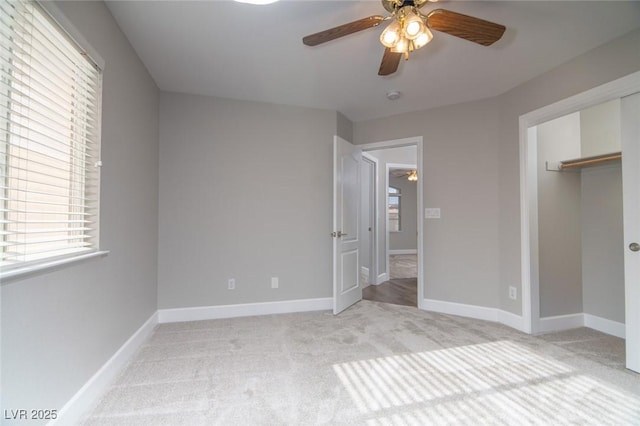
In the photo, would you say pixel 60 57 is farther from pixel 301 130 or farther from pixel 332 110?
pixel 332 110

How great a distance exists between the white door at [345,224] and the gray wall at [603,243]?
239 cm

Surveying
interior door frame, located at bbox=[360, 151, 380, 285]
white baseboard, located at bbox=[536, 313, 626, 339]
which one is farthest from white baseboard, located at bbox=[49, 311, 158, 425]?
white baseboard, located at bbox=[536, 313, 626, 339]

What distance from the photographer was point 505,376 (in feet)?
6.05

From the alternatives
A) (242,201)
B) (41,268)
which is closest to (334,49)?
(242,201)

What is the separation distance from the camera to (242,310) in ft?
9.92

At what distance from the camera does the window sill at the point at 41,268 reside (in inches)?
39.8

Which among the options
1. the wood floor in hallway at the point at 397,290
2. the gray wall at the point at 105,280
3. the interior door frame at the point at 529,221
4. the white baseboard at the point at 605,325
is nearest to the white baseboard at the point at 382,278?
the wood floor in hallway at the point at 397,290

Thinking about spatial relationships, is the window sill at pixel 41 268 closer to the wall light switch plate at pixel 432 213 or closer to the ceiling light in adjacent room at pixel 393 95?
the ceiling light in adjacent room at pixel 393 95

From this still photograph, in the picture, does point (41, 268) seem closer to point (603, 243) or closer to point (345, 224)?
point (345, 224)

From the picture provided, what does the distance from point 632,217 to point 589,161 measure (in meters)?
0.85

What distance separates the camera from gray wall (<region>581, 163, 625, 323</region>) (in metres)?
2.58

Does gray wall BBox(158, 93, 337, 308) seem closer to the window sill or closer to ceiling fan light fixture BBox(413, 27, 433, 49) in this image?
the window sill

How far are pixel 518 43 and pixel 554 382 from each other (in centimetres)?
243

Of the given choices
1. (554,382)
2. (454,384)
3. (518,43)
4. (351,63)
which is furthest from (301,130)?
(554,382)
